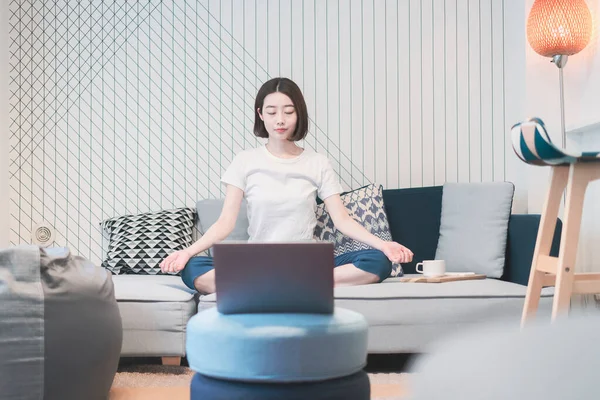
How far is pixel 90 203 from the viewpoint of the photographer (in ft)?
12.6

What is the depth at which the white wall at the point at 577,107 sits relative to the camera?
131 inches

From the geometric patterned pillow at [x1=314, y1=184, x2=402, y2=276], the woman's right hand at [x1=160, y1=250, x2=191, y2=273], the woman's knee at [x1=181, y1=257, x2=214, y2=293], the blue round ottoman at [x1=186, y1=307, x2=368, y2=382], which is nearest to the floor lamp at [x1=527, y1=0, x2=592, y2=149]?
the geometric patterned pillow at [x1=314, y1=184, x2=402, y2=276]

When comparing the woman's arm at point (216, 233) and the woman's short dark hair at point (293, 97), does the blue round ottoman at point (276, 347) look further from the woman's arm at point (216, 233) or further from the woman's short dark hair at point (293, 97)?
the woman's short dark hair at point (293, 97)

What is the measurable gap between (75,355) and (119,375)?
82cm

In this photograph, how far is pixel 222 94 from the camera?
3.85 m

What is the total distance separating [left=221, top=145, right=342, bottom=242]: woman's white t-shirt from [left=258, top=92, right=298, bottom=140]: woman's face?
0.38ft

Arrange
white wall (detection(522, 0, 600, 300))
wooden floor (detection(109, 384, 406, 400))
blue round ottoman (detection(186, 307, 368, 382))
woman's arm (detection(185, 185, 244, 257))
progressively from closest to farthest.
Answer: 1. blue round ottoman (detection(186, 307, 368, 382))
2. wooden floor (detection(109, 384, 406, 400))
3. woman's arm (detection(185, 185, 244, 257))
4. white wall (detection(522, 0, 600, 300))

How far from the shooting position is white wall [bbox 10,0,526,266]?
3.83 metres

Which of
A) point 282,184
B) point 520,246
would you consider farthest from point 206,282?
point 520,246

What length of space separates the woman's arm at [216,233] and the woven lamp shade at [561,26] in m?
1.56

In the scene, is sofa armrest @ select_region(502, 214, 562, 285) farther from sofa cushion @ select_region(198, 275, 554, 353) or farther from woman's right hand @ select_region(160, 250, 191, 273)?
woman's right hand @ select_region(160, 250, 191, 273)

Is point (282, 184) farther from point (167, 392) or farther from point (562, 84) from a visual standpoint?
point (562, 84)

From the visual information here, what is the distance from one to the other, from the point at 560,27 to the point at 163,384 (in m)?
2.30

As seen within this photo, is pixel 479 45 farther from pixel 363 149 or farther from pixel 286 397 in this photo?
pixel 286 397
